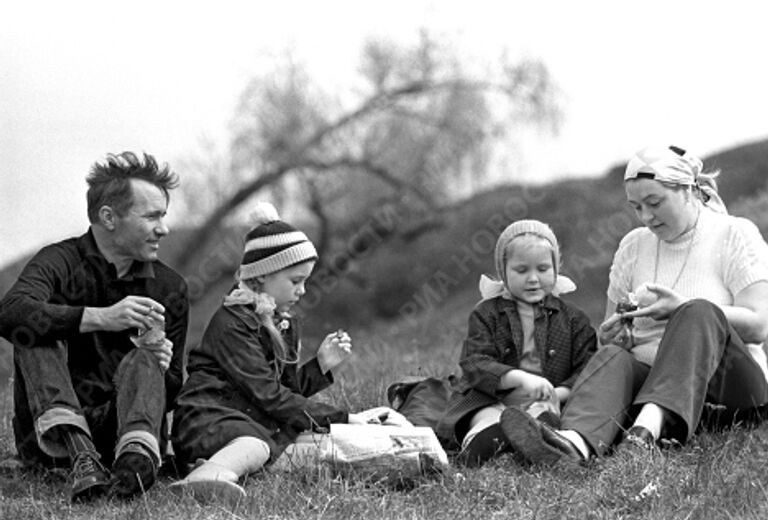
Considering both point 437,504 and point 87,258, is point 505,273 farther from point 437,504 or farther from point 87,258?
point 87,258

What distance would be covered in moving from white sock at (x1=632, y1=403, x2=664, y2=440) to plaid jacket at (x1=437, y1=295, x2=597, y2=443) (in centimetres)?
49

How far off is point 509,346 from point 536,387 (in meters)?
0.32

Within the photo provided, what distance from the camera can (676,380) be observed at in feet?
15.2

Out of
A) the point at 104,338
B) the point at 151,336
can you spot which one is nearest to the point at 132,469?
the point at 151,336

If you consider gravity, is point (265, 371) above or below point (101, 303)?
below

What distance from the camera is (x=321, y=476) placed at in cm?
443

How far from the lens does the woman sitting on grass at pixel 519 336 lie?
200 inches

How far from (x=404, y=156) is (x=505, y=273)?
15608 mm

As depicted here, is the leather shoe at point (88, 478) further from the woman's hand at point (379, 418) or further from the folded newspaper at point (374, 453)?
the woman's hand at point (379, 418)

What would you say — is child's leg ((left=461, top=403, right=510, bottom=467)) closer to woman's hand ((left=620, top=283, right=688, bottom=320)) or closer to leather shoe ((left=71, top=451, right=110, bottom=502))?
woman's hand ((left=620, top=283, right=688, bottom=320))

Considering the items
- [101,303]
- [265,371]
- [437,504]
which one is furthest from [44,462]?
[437,504]

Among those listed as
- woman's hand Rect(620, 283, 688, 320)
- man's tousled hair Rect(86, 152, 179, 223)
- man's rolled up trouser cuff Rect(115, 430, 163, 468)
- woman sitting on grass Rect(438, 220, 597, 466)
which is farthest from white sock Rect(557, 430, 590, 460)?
man's tousled hair Rect(86, 152, 179, 223)

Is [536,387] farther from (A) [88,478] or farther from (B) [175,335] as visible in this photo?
(A) [88,478]

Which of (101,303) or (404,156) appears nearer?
(101,303)
